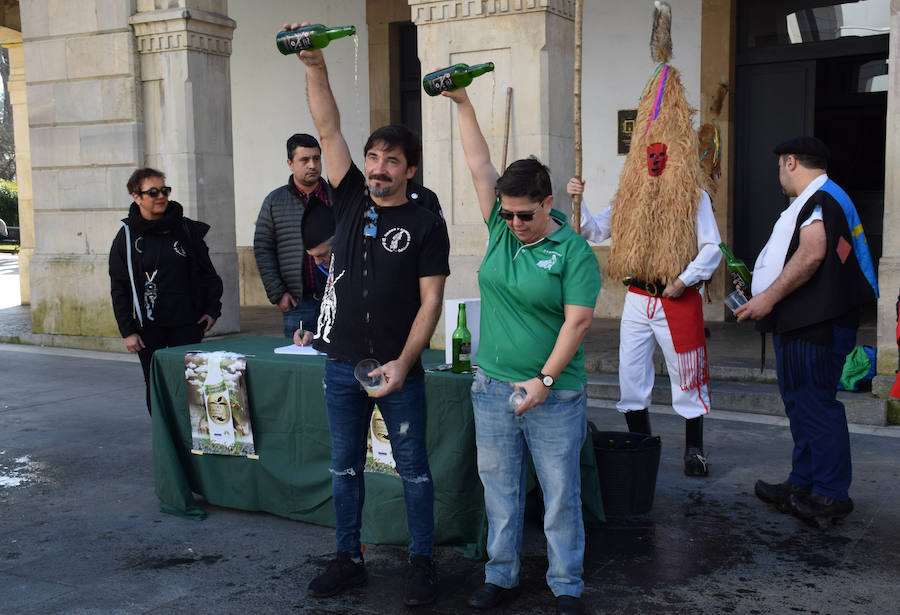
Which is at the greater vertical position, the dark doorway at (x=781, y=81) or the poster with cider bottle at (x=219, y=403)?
the dark doorway at (x=781, y=81)

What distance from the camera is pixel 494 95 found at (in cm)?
870

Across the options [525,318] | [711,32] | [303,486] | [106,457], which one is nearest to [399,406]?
[525,318]

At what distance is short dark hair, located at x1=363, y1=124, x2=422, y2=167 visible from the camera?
3.91m

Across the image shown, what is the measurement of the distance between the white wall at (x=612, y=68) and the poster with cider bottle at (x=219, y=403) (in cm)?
706

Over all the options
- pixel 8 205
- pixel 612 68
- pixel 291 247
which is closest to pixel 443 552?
pixel 291 247

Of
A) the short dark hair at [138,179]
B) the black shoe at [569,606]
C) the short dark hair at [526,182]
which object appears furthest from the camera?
the short dark hair at [138,179]

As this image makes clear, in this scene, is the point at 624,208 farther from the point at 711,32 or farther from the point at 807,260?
the point at 711,32

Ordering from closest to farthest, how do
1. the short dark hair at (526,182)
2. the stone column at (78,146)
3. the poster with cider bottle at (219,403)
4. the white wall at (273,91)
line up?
the short dark hair at (526,182)
the poster with cider bottle at (219,403)
the stone column at (78,146)
the white wall at (273,91)

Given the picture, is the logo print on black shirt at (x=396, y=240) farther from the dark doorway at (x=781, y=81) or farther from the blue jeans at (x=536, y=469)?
the dark doorway at (x=781, y=81)

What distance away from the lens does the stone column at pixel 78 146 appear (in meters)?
10.8

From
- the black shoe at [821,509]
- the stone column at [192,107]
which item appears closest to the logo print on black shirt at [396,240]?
the black shoe at [821,509]

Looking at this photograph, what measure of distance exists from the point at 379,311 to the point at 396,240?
11.9 inches

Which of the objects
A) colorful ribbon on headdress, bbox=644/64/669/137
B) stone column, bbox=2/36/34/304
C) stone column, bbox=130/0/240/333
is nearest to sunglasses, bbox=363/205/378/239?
colorful ribbon on headdress, bbox=644/64/669/137

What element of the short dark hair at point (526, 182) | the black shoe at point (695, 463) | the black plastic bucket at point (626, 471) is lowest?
the black shoe at point (695, 463)
